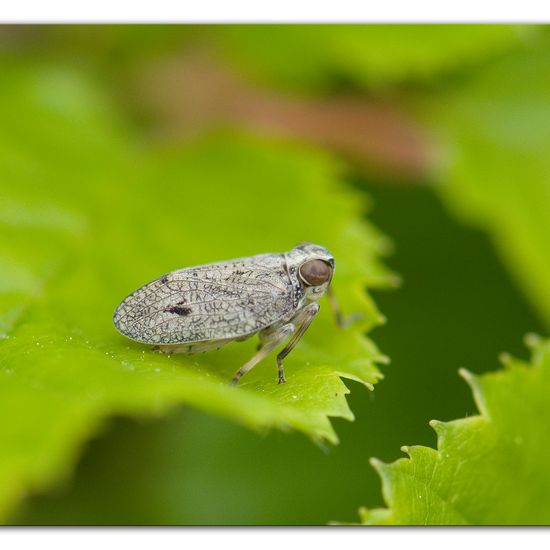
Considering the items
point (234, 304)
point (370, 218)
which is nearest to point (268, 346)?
point (234, 304)

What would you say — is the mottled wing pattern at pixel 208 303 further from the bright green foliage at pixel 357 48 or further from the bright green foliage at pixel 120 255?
the bright green foliage at pixel 357 48

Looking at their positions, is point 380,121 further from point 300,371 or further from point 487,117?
point 300,371

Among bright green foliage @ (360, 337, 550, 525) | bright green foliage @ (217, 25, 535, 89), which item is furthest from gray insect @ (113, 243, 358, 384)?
bright green foliage @ (217, 25, 535, 89)

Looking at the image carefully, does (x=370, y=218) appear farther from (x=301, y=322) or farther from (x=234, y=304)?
(x=234, y=304)

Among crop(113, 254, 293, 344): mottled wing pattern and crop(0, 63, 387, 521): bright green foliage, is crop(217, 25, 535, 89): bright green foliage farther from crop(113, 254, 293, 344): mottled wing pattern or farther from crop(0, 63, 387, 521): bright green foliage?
crop(113, 254, 293, 344): mottled wing pattern

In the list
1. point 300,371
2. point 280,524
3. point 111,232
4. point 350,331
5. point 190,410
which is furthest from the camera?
point 190,410
